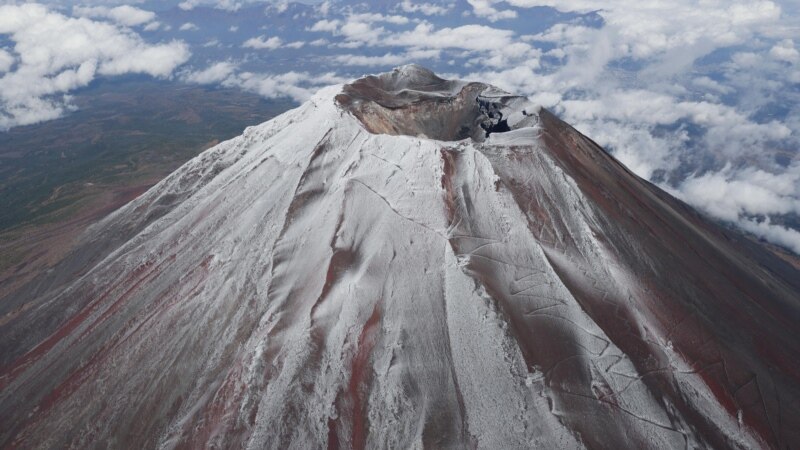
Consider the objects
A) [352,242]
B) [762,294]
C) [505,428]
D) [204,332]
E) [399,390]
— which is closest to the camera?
[505,428]

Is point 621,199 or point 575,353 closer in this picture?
point 575,353

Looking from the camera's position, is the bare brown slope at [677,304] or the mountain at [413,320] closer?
the mountain at [413,320]

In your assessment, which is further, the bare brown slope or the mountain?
the bare brown slope

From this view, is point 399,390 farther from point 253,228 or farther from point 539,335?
point 253,228

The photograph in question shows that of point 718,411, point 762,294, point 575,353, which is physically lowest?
point 762,294

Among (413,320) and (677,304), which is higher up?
(413,320)

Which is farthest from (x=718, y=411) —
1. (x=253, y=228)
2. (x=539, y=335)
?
(x=253, y=228)

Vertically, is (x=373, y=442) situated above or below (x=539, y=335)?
below

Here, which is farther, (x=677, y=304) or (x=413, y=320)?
(x=677, y=304)
